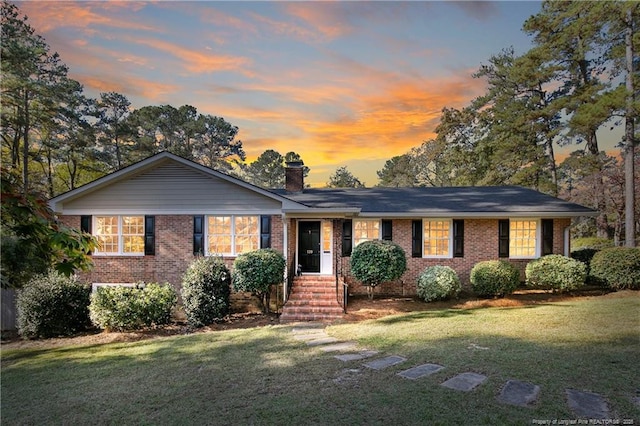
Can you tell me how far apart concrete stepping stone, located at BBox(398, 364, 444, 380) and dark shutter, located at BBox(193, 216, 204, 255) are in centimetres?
915

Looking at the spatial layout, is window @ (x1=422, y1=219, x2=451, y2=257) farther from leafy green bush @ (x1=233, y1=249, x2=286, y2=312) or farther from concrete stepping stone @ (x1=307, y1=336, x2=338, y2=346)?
concrete stepping stone @ (x1=307, y1=336, x2=338, y2=346)

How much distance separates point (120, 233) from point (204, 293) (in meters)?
4.72

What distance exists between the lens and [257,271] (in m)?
11.2

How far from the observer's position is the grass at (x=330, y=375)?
4301 mm

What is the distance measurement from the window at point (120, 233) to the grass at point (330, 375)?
4.31 meters

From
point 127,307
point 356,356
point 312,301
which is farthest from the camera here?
point 312,301

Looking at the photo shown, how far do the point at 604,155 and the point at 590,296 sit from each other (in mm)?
16067

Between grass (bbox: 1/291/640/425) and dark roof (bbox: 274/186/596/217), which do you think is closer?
grass (bbox: 1/291/640/425)

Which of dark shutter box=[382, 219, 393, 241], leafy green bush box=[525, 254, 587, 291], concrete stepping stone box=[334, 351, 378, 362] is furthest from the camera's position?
dark shutter box=[382, 219, 393, 241]

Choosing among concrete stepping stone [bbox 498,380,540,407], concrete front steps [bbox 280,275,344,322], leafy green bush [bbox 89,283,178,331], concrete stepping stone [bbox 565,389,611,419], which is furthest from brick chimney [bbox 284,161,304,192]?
concrete stepping stone [bbox 565,389,611,419]

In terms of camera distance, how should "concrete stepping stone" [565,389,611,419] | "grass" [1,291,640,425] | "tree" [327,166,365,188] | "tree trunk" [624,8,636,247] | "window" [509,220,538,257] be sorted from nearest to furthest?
"concrete stepping stone" [565,389,611,419] → "grass" [1,291,640,425] → "window" [509,220,538,257] → "tree trunk" [624,8,636,247] → "tree" [327,166,365,188]

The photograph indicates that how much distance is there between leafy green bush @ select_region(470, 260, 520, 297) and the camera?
1192cm

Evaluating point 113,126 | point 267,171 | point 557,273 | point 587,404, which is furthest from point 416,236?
point 267,171

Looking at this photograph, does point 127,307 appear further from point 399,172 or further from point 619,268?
point 399,172
